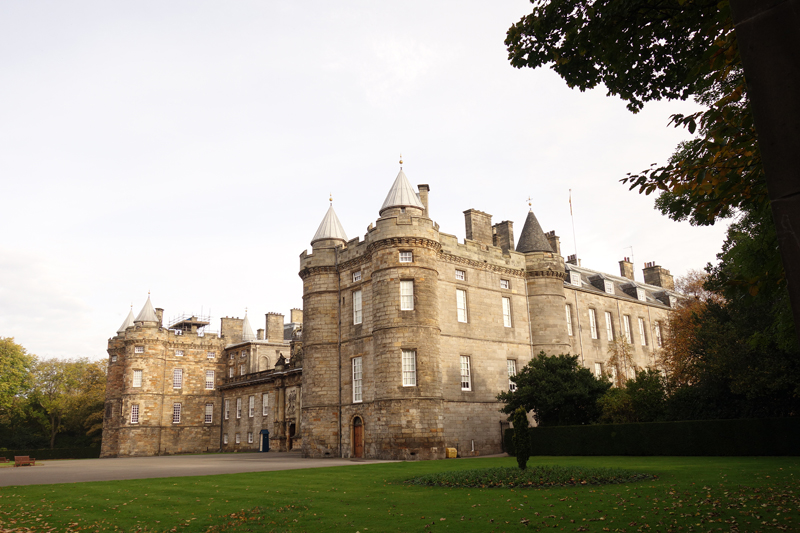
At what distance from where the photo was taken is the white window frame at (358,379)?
35031 millimetres

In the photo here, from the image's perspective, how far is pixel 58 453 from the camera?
5806cm

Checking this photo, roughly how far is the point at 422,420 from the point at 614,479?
16.0m

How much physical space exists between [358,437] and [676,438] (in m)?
16.7

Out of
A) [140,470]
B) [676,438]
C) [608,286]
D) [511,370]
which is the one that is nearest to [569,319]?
[608,286]

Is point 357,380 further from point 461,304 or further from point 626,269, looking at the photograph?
point 626,269

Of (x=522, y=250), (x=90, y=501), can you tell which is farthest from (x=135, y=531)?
(x=522, y=250)

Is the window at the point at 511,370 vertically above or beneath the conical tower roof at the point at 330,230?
beneath

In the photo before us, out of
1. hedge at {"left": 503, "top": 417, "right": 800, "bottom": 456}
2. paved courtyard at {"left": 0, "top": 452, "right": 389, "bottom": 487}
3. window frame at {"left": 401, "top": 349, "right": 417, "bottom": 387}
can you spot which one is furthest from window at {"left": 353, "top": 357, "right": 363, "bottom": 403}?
hedge at {"left": 503, "top": 417, "right": 800, "bottom": 456}

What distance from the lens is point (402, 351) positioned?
32062mm

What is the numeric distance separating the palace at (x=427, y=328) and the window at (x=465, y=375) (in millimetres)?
82

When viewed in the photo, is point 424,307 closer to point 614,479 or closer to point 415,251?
point 415,251

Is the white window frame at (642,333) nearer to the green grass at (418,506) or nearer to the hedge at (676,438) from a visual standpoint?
the hedge at (676,438)

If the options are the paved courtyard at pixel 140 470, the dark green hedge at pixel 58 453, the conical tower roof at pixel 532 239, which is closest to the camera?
the paved courtyard at pixel 140 470

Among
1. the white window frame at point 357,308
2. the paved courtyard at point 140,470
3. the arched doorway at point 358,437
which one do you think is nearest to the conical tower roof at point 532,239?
the white window frame at point 357,308
